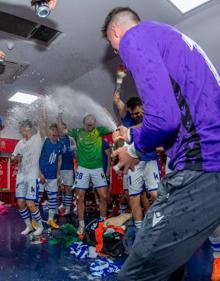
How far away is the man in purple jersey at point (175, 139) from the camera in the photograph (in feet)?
3.59

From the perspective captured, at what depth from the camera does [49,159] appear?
505 cm

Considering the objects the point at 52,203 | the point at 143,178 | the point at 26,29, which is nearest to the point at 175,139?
the point at 143,178

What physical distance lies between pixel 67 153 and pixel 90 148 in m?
1.27

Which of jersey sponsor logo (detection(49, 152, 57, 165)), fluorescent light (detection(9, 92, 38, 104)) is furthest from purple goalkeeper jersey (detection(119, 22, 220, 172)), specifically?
fluorescent light (detection(9, 92, 38, 104))

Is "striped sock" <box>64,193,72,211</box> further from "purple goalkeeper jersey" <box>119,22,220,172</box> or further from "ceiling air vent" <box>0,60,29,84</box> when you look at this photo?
"purple goalkeeper jersey" <box>119,22,220,172</box>

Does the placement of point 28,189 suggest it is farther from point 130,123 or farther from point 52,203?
point 130,123

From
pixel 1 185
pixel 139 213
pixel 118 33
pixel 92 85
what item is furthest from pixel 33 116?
pixel 118 33

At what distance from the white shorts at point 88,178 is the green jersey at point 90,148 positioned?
0.06 m

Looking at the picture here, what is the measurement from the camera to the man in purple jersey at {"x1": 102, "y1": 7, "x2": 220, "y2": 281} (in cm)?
109

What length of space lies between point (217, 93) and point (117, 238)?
253cm

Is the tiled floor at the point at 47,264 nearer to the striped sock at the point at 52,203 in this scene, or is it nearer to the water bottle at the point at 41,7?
the striped sock at the point at 52,203

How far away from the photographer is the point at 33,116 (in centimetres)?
1086

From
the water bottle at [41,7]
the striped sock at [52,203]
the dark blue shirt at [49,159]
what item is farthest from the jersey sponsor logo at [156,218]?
the striped sock at [52,203]

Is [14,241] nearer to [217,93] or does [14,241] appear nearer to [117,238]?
[117,238]
